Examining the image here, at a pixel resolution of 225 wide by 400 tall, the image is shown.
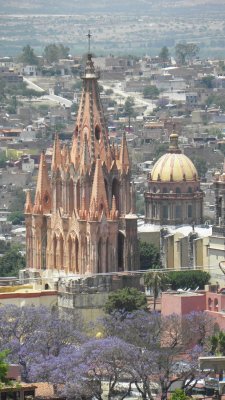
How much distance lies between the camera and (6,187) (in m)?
152

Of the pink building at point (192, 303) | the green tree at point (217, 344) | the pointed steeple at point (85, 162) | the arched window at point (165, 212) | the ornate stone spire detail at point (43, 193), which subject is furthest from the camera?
the arched window at point (165, 212)

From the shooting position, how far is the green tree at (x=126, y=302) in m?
75.2

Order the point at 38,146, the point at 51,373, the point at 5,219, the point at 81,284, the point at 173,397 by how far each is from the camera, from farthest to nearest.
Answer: the point at 38,146
the point at 5,219
the point at 81,284
the point at 51,373
the point at 173,397

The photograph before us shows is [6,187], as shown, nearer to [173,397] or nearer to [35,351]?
[35,351]

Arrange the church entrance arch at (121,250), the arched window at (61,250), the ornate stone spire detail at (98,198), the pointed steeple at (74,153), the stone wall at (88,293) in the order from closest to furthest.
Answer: the stone wall at (88,293) < the ornate stone spire detail at (98,198) < the church entrance arch at (121,250) < the pointed steeple at (74,153) < the arched window at (61,250)

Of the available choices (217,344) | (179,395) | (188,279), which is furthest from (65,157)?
(179,395)

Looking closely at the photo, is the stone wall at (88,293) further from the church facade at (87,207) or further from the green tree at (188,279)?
the green tree at (188,279)

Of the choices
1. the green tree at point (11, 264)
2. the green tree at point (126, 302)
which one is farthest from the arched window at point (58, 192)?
the green tree at point (11, 264)

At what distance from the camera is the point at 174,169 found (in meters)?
98.2

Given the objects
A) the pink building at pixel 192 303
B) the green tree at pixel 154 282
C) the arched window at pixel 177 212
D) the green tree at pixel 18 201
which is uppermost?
the green tree at pixel 18 201

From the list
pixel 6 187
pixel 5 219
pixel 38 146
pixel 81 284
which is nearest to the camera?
pixel 81 284

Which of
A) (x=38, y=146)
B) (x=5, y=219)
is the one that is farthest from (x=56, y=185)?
(x=38, y=146)

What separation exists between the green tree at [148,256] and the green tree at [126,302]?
10.4 m

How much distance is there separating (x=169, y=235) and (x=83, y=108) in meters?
13.7
